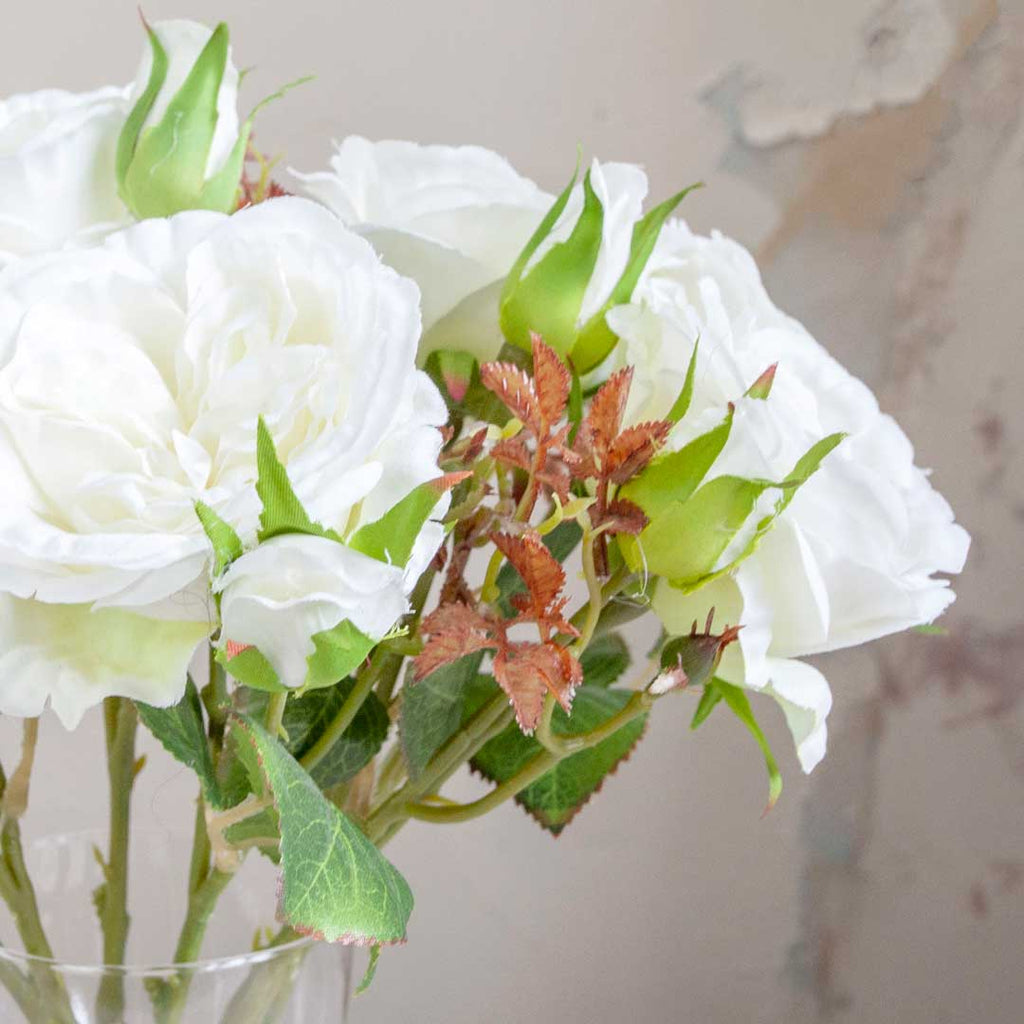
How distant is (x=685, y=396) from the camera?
361 millimetres

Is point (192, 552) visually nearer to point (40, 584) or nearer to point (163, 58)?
point (40, 584)

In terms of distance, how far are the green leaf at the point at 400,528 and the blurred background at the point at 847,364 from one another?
0.46 metres

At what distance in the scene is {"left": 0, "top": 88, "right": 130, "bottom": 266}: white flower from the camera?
372 mm

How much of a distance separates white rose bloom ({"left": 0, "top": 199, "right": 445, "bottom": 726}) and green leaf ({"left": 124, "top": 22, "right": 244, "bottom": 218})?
1.4 inches

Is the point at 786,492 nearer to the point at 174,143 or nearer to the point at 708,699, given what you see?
the point at 708,699

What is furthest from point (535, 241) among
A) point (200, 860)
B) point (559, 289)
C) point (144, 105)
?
point (200, 860)

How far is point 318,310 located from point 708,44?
0.53m

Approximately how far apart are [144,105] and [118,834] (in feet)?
0.77

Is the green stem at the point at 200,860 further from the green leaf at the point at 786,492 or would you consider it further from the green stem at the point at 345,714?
the green leaf at the point at 786,492

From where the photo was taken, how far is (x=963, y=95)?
0.77 m

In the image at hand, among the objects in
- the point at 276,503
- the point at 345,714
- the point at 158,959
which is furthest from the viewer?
the point at 158,959

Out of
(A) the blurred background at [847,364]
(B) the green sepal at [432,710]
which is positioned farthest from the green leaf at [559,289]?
(A) the blurred background at [847,364]

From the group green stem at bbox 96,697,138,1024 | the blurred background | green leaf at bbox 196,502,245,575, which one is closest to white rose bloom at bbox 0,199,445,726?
green leaf at bbox 196,502,245,575

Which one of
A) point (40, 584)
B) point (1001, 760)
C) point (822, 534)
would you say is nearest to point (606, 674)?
point (822, 534)
